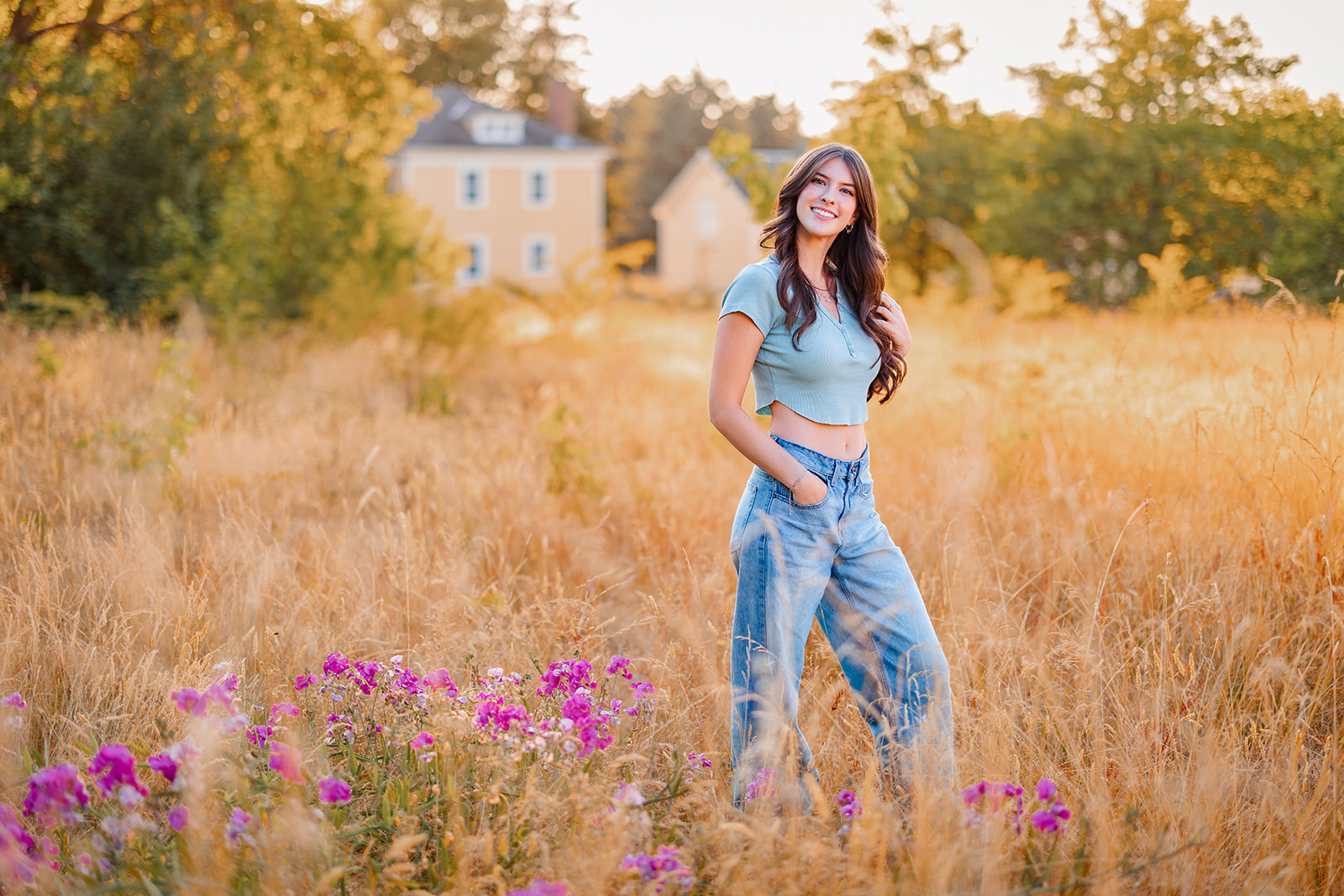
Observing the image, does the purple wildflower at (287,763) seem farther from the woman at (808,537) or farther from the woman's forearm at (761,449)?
the woman's forearm at (761,449)

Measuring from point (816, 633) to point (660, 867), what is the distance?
A: 67.5 inches

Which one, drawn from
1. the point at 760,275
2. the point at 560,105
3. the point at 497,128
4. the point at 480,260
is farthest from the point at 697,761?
the point at 560,105

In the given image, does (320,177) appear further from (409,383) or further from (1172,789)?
(1172,789)

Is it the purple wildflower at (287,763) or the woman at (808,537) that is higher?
the woman at (808,537)

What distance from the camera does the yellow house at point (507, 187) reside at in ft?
103

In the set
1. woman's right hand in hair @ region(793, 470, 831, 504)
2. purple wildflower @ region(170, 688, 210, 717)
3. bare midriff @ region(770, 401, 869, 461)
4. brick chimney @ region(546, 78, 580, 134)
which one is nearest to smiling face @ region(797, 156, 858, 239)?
bare midriff @ region(770, 401, 869, 461)

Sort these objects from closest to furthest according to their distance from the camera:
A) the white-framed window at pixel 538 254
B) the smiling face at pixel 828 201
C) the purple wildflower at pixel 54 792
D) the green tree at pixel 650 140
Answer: the purple wildflower at pixel 54 792 < the smiling face at pixel 828 201 < the white-framed window at pixel 538 254 < the green tree at pixel 650 140

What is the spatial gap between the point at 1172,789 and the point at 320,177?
993 centimetres

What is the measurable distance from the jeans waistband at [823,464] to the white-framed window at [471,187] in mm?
31260

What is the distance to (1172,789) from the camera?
2459 mm

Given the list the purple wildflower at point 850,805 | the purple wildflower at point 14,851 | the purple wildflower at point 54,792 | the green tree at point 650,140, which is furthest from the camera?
the green tree at point 650,140

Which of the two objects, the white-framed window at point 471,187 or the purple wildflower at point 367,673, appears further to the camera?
the white-framed window at point 471,187

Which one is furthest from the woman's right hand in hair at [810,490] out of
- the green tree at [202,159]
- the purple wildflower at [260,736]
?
the green tree at [202,159]

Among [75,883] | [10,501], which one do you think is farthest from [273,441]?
[75,883]
